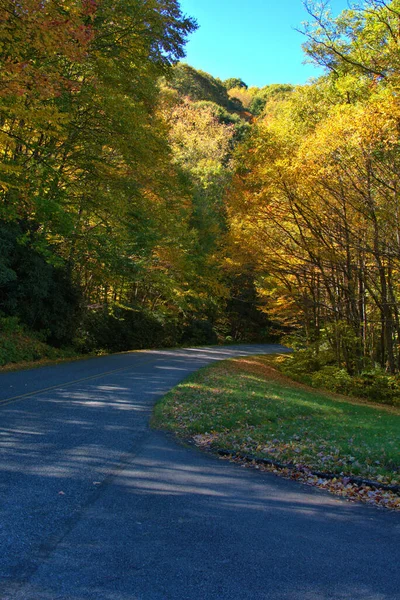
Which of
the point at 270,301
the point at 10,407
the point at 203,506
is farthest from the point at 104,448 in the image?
the point at 270,301

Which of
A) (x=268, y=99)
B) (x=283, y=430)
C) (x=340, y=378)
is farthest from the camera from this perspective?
(x=268, y=99)

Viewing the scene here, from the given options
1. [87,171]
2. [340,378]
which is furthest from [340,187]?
[87,171]

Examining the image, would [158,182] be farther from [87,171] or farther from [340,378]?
[340,378]

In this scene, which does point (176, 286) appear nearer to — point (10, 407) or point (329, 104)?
point (329, 104)

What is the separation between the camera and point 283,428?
8.45m

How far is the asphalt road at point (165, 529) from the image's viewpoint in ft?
10.7

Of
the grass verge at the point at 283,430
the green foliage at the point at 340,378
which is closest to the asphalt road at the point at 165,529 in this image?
the grass verge at the point at 283,430

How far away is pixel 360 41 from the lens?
1307cm

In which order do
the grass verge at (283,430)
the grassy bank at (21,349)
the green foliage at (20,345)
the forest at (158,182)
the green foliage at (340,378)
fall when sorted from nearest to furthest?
the grass verge at (283,430)
the forest at (158,182)
the grassy bank at (21,349)
the green foliage at (20,345)
the green foliage at (340,378)

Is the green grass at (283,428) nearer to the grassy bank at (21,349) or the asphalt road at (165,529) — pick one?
the asphalt road at (165,529)

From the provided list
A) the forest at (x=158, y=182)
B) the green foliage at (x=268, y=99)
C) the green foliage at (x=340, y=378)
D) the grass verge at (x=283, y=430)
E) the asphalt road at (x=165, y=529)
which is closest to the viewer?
the asphalt road at (x=165, y=529)

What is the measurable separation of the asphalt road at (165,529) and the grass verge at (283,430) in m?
0.82

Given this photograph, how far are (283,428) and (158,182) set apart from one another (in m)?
14.8

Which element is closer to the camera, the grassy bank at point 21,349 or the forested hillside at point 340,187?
the forested hillside at point 340,187
